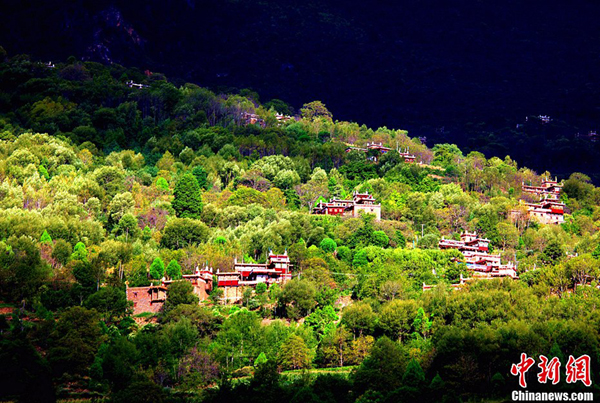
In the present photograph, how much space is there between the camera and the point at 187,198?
84.4 m

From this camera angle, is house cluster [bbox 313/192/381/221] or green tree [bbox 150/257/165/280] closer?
green tree [bbox 150/257/165/280]

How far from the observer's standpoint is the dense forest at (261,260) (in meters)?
54.9

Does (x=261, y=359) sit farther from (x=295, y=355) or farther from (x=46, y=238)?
(x=46, y=238)

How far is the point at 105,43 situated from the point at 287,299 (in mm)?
115616

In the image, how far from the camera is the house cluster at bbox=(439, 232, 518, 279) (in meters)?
72.5

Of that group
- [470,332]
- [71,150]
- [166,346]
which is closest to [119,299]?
[166,346]

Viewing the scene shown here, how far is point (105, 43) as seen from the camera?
559 feet

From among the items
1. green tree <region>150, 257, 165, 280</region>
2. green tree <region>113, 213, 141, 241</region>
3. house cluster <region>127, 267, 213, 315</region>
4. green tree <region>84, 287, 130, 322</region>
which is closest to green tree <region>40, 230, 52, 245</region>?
green tree <region>113, 213, 141, 241</region>

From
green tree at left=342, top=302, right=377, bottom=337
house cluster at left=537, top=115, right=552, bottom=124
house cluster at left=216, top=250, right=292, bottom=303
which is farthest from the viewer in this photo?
house cluster at left=537, top=115, right=552, bottom=124

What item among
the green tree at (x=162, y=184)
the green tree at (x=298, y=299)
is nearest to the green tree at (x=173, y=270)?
the green tree at (x=298, y=299)

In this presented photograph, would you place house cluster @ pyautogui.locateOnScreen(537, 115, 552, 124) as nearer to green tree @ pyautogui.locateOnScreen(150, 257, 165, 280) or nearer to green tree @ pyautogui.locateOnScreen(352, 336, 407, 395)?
green tree @ pyautogui.locateOnScreen(150, 257, 165, 280)

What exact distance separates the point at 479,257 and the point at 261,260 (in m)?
17.4

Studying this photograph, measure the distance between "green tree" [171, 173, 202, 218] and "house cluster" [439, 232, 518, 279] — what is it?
21474mm

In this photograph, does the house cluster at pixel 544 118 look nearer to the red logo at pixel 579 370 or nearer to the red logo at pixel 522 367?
the red logo at pixel 522 367
